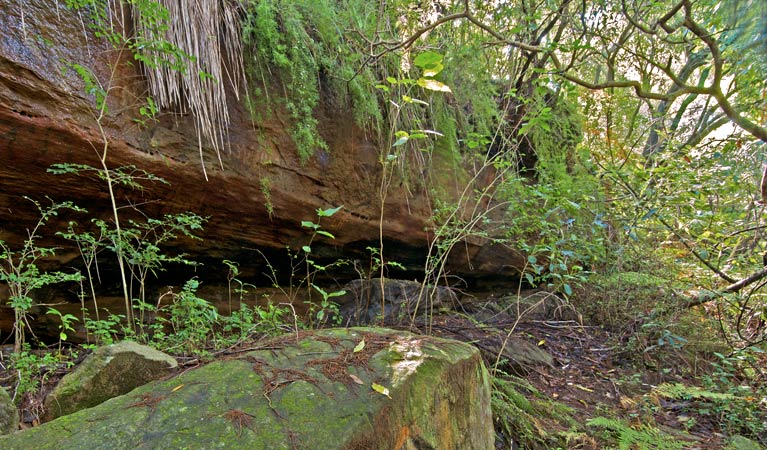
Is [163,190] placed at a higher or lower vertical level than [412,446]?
higher

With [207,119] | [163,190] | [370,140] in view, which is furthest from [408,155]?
[163,190]

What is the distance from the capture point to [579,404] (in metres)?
2.67

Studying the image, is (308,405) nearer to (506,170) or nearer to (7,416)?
(7,416)

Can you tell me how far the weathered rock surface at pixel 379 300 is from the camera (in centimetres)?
362

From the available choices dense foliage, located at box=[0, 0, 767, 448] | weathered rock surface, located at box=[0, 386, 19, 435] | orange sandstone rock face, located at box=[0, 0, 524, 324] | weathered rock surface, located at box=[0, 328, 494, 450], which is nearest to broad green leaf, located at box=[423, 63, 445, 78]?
dense foliage, located at box=[0, 0, 767, 448]

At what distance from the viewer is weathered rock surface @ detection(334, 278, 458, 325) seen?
362 cm

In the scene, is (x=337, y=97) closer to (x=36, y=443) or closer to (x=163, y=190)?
(x=163, y=190)

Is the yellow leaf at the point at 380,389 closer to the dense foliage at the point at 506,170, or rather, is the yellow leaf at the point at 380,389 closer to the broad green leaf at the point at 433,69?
the dense foliage at the point at 506,170

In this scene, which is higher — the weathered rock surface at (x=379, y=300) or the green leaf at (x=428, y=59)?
the green leaf at (x=428, y=59)

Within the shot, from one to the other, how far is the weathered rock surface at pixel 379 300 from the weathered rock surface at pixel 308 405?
1.83m

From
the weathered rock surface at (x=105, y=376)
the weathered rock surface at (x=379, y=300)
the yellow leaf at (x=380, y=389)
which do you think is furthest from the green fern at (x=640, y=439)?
the weathered rock surface at (x=105, y=376)

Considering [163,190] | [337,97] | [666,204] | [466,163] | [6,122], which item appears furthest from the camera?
[466,163]

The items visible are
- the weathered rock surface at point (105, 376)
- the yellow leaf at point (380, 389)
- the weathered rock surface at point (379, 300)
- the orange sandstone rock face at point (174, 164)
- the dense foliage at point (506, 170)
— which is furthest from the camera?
the weathered rock surface at point (379, 300)

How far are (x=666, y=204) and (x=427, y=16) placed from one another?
3126mm
